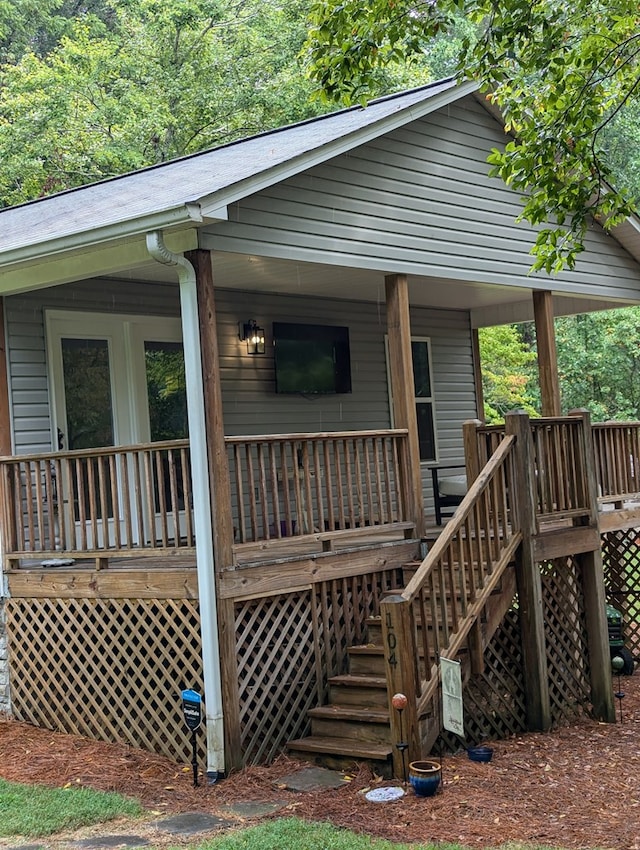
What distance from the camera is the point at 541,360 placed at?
11039 millimetres

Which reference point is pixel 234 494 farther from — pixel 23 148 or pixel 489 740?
pixel 23 148

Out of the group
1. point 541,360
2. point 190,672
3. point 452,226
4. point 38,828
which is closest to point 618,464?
point 541,360

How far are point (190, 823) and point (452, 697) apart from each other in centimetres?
178

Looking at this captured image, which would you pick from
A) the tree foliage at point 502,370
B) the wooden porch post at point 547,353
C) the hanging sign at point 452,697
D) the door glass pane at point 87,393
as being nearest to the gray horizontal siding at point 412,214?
the wooden porch post at point 547,353

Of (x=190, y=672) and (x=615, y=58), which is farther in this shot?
(x=615, y=58)

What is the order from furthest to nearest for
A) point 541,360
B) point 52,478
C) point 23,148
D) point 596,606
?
point 23,148 < point 541,360 < point 596,606 < point 52,478

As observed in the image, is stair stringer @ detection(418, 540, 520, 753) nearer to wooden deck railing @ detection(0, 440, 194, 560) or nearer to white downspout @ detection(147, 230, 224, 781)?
white downspout @ detection(147, 230, 224, 781)

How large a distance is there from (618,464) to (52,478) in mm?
5621

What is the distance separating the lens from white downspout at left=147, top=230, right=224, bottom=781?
22.9 feet

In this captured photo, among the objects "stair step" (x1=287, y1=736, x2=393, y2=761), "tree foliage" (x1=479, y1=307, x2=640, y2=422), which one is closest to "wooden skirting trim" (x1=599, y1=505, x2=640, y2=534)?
"stair step" (x1=287, y1=736, x2=393, y2=761)

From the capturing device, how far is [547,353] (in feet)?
36.0

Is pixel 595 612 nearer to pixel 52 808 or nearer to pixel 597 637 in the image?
pixel 597 637

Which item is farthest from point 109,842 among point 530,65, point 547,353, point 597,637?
point 547,353

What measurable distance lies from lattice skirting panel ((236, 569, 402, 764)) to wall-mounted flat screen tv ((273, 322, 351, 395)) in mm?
3084
